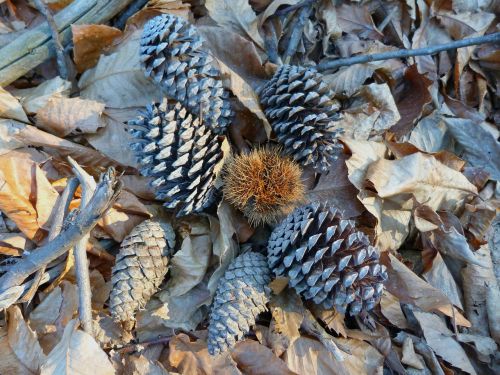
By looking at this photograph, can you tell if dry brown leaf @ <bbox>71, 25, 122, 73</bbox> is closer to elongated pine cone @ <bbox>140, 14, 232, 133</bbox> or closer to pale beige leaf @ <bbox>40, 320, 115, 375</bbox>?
elongated pine cone @ <bbox>140, 14, 232, 133</bbox>

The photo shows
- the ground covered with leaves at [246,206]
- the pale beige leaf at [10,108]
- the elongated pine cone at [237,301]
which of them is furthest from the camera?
the pale beige leaf at [10,108]

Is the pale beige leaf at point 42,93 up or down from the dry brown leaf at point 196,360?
up

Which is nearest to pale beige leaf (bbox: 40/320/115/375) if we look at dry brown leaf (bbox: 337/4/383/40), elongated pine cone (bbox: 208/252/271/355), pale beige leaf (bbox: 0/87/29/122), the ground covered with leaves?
the ground covered with leaves

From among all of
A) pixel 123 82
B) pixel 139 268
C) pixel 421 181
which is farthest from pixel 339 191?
pixel 123 82

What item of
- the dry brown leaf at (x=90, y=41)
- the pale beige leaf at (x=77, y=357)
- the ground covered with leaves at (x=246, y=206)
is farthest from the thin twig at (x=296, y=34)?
the pale beige leaf at (x=77, y=357)

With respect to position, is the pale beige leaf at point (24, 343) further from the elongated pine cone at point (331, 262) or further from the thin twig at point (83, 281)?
the elongated pine cone at point (331, 262)

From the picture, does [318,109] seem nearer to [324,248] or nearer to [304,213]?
[304,213]

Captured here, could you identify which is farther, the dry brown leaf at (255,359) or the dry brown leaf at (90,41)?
the dry brown leaf at (90,41)

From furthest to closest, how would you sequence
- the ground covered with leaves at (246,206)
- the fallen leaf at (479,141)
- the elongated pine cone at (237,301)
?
the fallen leaf at (479,141) → the ground covered with leaves at (246,206) → the elongated pine cone at (237,301)
